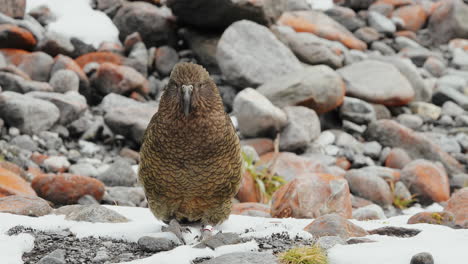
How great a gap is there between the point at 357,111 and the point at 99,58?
16.4ft

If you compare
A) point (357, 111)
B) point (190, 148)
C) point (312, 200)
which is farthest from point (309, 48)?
point (190, 148)

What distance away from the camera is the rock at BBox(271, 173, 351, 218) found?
606 cm

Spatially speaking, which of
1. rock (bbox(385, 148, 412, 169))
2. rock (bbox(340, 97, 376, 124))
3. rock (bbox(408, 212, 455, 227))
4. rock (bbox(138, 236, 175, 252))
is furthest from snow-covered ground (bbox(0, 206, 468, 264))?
rock (bbox(340, 97, 376, 124))

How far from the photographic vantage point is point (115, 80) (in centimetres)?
1064

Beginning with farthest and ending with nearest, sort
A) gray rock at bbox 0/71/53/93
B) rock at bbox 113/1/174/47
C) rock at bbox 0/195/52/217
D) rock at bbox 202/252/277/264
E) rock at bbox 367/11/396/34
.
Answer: rock at bbox 367/11/396/34
rock at bbox 113/1/174/47
gray rock at bbox 0/71/53/93
rock at bbox 0/195/52/217
rock at bbox 202/252/277/264

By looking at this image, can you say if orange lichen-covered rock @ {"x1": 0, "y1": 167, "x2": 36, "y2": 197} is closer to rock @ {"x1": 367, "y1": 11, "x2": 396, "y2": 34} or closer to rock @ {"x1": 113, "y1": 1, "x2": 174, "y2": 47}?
rock @ {"x1": 113, "y1": 1, "x2": 174, "y2": 47}

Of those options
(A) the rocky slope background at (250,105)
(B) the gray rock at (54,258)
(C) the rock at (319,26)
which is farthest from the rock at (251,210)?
(C) the rock at (319,26)

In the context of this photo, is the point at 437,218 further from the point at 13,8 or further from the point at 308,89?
the point at 13,8

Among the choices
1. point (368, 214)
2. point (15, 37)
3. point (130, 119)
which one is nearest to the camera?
point (368, 214)

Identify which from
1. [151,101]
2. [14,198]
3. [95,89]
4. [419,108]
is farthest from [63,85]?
[419,108]

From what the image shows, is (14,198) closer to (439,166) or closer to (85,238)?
(85,238)

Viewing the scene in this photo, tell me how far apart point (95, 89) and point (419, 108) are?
645 cm

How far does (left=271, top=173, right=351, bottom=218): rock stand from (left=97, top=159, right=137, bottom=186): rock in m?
2.69

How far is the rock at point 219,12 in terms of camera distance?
1133 cm
